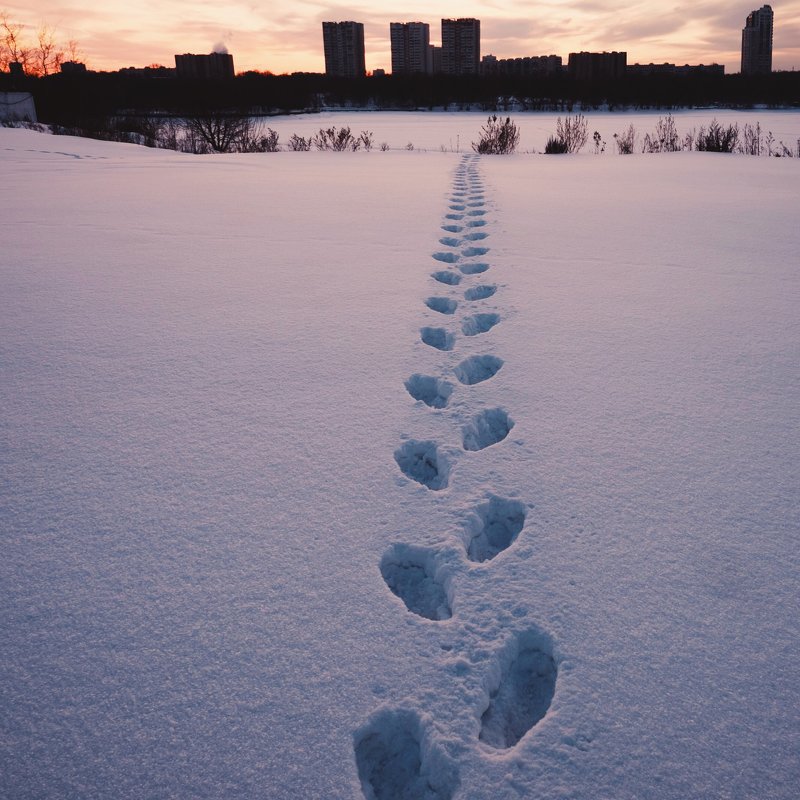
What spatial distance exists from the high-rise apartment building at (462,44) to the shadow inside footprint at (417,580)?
7515cm

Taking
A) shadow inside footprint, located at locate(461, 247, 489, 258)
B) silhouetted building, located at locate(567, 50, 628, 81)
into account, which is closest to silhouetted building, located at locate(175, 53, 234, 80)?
silhouetted building, located at locate(567, 50, 628, 81)

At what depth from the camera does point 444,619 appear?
3.14 feet

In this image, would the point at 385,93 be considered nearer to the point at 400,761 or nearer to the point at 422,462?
the point at 422,462

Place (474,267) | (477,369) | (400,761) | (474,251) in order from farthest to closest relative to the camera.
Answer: (474,251), (474,267), (477,369), (400,761)

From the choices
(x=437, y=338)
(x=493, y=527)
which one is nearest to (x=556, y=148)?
(x=437, y=338)

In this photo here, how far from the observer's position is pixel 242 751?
0.73 metres

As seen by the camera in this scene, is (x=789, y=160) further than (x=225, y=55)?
No

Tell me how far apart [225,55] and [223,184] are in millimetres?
54480

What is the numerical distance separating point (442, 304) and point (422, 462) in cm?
110

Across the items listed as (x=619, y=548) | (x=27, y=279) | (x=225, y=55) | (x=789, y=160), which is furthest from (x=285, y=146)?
(x=225, y=55)

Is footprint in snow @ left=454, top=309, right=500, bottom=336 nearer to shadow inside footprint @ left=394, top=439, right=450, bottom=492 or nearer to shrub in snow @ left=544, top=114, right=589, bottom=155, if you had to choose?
shadow inside footprint @ left=394, top=439, right=450, bottom=492

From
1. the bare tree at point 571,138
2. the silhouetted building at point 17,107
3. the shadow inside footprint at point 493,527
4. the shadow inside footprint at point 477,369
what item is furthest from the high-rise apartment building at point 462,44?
the shadow inside footprint at point 493,527

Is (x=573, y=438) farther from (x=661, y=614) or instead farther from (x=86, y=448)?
(x=86, y=448)

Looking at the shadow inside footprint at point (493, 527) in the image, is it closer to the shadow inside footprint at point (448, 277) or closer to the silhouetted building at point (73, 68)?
the shadow inside footprint at point (448, 277)
